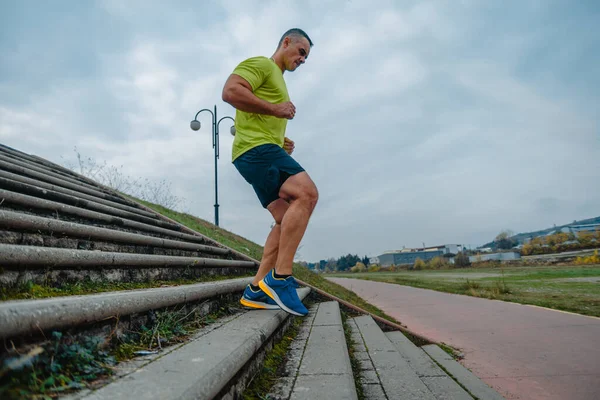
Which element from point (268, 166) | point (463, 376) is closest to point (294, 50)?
point (268, 166)

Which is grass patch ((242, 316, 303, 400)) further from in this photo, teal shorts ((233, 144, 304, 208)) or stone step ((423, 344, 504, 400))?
stone step ((423, 344, 504, 400))

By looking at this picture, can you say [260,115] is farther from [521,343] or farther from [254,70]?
[521,343]

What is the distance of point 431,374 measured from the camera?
7.72 ft

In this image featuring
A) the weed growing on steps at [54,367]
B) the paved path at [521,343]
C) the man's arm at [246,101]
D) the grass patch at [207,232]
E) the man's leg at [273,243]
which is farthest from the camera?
the grass patch at [207,232]

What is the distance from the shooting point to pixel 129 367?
116 cm

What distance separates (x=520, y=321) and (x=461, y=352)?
1.29 m

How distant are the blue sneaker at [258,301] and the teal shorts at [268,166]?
0.71 meters

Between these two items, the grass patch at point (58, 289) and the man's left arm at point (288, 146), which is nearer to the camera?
the grass patch at point (58, 289)

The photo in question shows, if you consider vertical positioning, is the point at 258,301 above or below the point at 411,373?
above

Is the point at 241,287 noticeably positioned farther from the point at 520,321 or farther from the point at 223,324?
the point at 520,321

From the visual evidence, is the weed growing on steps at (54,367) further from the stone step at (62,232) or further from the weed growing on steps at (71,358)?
the stone step at (62,232)

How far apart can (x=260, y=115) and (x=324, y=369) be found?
5.45 ft

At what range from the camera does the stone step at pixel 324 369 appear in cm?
137

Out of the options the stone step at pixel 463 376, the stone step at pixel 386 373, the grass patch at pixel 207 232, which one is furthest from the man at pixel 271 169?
the grass patch at pixel 207 232
